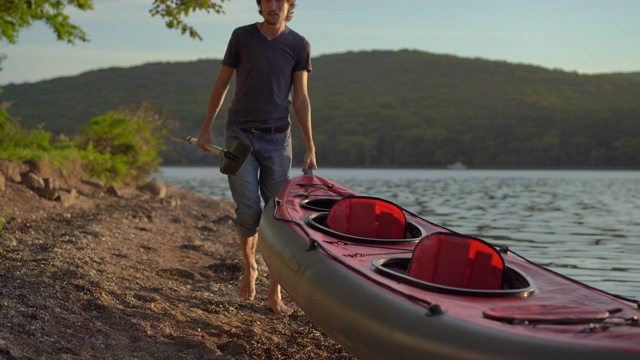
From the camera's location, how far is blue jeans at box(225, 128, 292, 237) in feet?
19.6

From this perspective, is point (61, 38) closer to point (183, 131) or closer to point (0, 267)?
point (0, 267)

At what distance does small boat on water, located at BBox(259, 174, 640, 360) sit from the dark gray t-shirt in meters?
0.64

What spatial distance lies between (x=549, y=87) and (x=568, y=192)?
56285 mm

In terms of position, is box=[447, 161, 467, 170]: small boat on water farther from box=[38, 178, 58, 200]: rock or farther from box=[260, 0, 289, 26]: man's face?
box=[260, 0, 289, 26]: man's face

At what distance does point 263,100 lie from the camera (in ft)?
19.2

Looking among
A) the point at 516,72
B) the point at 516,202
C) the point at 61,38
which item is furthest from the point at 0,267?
the point at 516,72

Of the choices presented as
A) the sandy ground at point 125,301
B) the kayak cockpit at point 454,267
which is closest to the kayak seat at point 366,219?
the kayak cockpit at point 454,267

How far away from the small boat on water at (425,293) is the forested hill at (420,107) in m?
58.9

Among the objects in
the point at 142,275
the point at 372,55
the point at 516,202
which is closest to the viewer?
the point at 142,275

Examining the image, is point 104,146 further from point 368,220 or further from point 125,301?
point 368,220

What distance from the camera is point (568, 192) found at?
3422 cm

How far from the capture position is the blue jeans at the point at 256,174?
5.96 m

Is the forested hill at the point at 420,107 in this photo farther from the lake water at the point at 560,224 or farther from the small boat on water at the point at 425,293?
the small boat on water at the point at 425,293

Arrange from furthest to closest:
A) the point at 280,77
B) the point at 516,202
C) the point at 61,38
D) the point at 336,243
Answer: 1. the point at 516,202
2. the point at 61,38
3. the point at 280,77
4. the point at 336,243
